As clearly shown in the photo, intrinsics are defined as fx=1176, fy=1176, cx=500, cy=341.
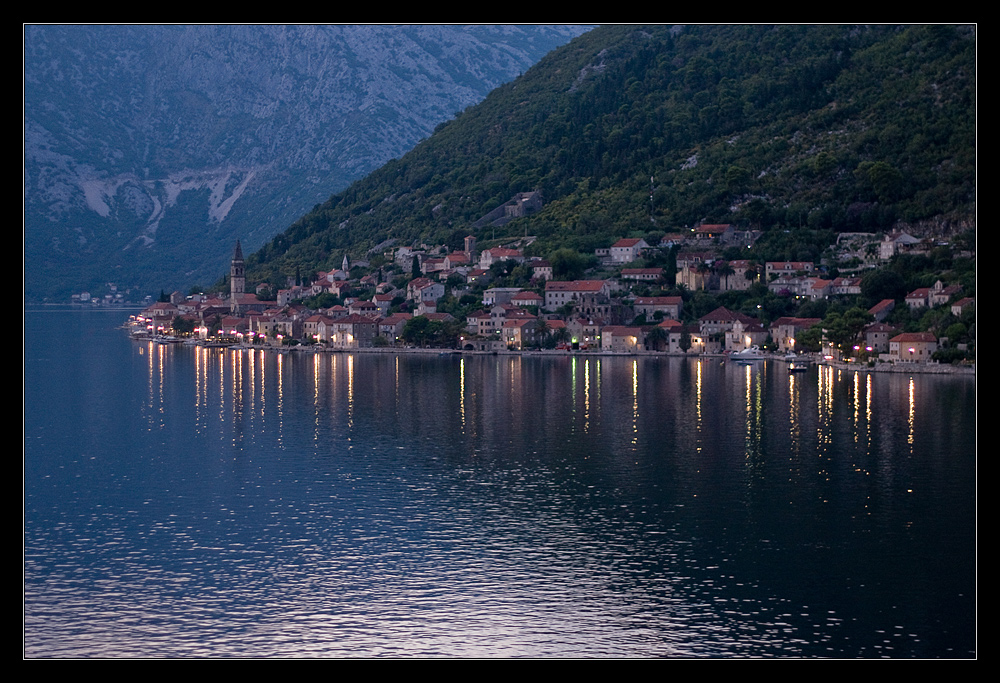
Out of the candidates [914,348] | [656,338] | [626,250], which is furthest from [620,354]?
[914,348]

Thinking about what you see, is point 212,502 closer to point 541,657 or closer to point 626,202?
point 541,657

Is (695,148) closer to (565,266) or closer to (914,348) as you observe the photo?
(565,266)

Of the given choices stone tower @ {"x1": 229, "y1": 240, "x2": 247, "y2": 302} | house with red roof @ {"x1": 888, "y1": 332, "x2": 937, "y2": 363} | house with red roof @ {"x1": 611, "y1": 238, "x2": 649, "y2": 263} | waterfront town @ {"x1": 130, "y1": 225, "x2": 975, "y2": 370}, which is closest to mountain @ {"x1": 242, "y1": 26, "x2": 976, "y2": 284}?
house with red roof @ {"x1": 611, "y1": 238, "x2": 649, "y2": 263}

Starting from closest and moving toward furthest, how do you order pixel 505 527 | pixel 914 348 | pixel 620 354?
pixel 505 527 < pixel 914 348 < pixel 620 354

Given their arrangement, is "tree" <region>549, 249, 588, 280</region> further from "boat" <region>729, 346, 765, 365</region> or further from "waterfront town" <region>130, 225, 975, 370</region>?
"boat" <region>729, 346, 765, 365</region>

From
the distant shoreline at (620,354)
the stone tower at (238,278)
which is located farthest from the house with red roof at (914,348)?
the stone tower at (238,278)
